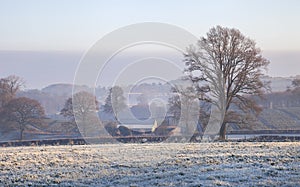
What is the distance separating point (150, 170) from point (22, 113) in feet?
156

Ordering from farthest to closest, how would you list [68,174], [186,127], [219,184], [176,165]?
[186,127] < [176,165] < [68,174] < [219,184]

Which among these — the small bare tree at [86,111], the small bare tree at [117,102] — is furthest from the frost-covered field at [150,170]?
the small bare tree at [86,111]

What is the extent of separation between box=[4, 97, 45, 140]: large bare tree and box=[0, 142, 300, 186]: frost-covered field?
130ft

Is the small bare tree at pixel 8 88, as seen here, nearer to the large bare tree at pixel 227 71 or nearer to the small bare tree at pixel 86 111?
the small bare tree at pixel 86 111

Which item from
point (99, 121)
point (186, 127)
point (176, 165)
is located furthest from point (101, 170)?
point (99, 121)

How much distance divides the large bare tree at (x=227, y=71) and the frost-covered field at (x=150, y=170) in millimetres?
19127

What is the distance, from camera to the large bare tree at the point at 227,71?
3972cm

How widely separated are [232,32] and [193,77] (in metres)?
5.42

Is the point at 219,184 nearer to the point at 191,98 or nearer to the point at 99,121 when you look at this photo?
the point at 191,98

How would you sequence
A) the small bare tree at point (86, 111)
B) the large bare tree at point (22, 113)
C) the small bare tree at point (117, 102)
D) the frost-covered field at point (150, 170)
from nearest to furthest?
1. the frost-covered field at point (150, 170)
2. the small bare tree at point (117, 102)
3. the small bare tree at point (86, 111)
4. the large bare tree at point (22, 113)

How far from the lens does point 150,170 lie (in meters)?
15.9

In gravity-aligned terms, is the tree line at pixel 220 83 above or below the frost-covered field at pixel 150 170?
above

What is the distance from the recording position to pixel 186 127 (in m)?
39.4

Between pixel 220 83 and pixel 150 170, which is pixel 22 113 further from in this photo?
pixel 150 170
